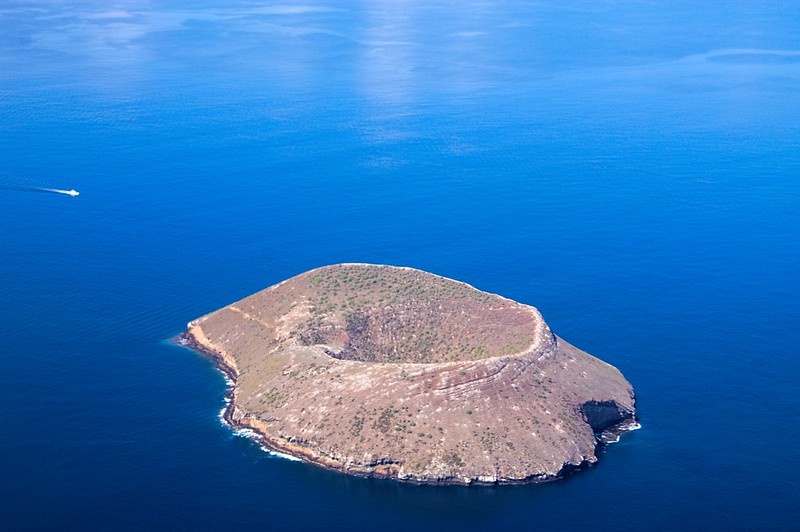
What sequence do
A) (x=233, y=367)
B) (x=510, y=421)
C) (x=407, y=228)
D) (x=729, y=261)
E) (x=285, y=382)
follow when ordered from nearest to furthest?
(x=510, y=421), (x=285, y=382), (x=233, y=367), (x=729, y=261), (x=407, y=228)

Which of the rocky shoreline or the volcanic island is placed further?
the volcanic island

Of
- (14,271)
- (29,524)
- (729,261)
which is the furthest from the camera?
(729,261)

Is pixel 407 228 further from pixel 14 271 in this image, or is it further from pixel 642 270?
pixel 14 271

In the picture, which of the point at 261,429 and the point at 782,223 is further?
the point at 782,223

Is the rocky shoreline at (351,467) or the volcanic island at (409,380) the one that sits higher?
the volcanic island at (409,380)

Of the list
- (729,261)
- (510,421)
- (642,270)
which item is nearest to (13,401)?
(510,421)

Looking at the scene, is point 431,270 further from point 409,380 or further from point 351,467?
point 351,467

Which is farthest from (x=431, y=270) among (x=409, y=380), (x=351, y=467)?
(x=351, y=467)

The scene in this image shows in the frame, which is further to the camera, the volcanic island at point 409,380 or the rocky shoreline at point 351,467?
the volcanic island at point 409,380

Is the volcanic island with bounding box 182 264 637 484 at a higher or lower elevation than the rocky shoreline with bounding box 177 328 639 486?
higher
